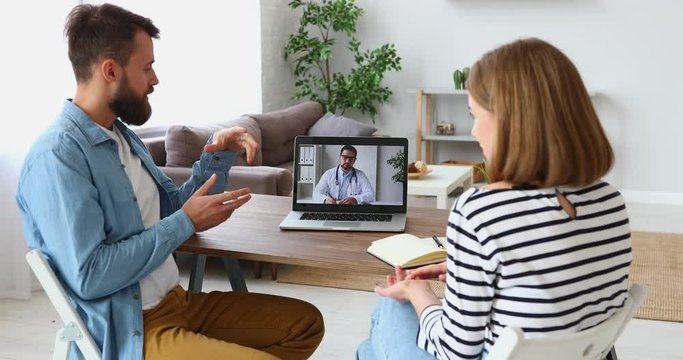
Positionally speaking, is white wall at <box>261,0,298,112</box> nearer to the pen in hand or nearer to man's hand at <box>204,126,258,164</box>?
man's hand at <box>204,126,258,164</box>

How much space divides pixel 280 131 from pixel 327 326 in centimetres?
203

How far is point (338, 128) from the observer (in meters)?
5.47

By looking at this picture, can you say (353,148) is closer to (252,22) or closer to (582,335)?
(582,335)

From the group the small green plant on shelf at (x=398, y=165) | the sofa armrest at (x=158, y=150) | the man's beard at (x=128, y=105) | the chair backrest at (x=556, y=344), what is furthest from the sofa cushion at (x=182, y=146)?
the chair backrest at (x=556, y=344)

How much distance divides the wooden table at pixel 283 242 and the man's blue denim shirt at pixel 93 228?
20 centimetres

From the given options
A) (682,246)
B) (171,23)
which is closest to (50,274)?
(171,23)

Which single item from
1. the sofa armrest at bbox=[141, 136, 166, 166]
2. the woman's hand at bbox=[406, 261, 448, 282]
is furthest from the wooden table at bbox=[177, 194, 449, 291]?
the sofa armrest at bbox=[141, 136, 166, 166]

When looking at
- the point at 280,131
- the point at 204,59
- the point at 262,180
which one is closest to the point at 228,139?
the point at 262,180

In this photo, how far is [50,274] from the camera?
1.74 m

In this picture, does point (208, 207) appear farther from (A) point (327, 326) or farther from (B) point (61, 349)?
(A) point (327, 326)

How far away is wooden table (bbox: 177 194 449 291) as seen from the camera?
1943mm

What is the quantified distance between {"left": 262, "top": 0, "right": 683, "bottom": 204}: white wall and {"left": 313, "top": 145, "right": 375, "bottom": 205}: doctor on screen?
3711mm

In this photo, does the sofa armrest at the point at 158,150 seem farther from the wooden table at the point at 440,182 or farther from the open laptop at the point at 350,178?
the open laptop at the point at 350,178

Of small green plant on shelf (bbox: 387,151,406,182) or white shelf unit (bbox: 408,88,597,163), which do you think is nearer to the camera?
small green plant on shelf (bbox: 387,151,406,182)
